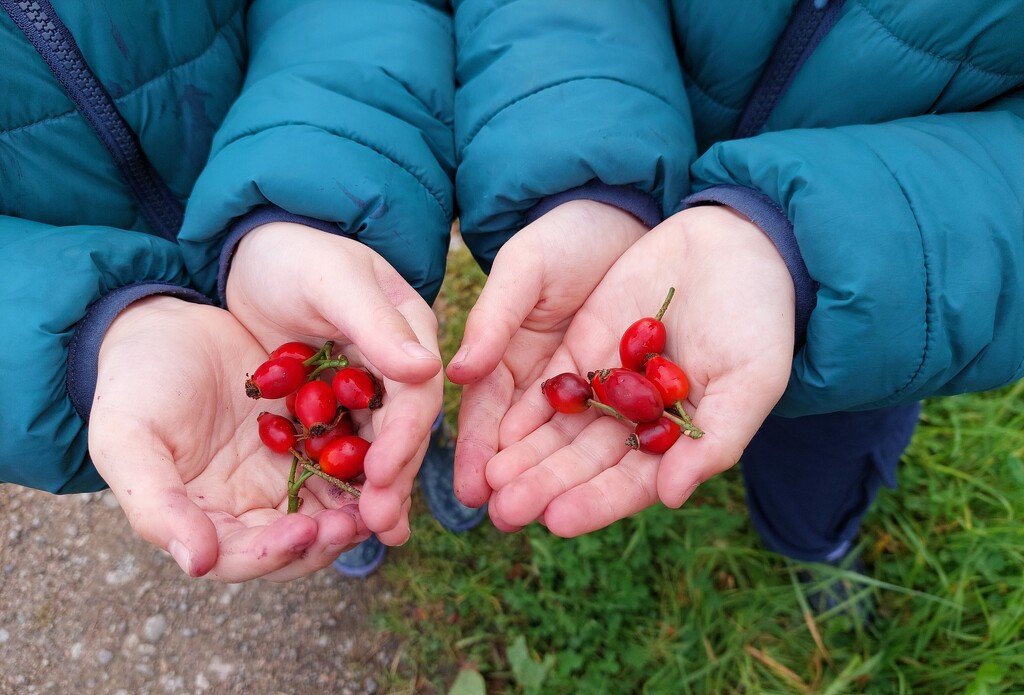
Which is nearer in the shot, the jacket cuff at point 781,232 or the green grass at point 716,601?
the jacket cuff at point 781,232

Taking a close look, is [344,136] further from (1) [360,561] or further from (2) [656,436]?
(1) [360,561]

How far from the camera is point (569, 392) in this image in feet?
7.32

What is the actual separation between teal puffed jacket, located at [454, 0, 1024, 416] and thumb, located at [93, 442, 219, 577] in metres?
1.28

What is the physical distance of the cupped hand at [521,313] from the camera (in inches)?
83.8

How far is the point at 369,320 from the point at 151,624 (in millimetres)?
2420

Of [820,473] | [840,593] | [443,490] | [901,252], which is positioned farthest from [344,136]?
[840,593]

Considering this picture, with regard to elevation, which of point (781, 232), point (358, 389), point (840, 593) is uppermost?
point (781, 232)

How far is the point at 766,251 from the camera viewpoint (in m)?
2.21

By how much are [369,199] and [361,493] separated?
90cm

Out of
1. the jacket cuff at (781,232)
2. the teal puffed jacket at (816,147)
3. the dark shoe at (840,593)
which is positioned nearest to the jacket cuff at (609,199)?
the teal puffed jacket at (816,147)

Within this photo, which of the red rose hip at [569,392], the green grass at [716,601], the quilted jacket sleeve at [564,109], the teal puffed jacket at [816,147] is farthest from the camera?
the green grass at [716,601]

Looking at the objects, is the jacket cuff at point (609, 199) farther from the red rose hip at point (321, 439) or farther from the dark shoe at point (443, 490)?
the dark shoe at point (443, 490)

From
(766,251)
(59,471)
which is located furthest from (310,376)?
(766,251)

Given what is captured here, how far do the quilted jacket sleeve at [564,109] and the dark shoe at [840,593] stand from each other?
84.7 inches
